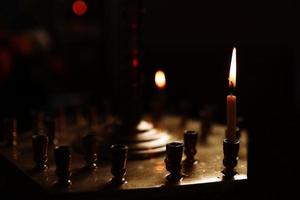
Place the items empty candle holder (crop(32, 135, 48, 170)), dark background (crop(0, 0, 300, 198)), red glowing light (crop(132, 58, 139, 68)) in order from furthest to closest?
dark background (crop(0, 0, 300, 198))
red glowing light (crop(132, 58, 139, 68))
empty candle holder (crop(32, 135, 48, 170))

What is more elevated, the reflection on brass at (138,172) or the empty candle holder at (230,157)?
the empty candle holder at (230,157)

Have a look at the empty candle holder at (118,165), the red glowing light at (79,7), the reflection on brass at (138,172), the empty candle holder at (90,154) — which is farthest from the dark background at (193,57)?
the empty candle holder at (118,165)

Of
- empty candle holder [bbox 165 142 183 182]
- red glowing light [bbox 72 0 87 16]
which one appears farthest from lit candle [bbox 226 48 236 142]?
red glowing light [bbox 72 0 87 16]

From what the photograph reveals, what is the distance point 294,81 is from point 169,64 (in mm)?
1051

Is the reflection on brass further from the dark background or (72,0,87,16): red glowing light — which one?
(72,0,87,16): red glowing light

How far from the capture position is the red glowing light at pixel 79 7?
428cm

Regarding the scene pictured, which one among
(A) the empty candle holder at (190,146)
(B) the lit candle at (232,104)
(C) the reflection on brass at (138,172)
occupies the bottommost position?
(C) the reflection on brass at (138,172)

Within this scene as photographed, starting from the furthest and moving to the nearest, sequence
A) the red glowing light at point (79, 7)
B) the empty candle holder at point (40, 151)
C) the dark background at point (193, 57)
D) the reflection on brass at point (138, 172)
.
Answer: the red glowing light at point (79, 7) → the dark background at point (193, 57) → the empty candle holder at point (40, 151) → the reflection on brass at point (138, 172)

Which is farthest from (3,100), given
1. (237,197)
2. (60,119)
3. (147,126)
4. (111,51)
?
(111,51)

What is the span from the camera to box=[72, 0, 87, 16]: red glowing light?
4.28m

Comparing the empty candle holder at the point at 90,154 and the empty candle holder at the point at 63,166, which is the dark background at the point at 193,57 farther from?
the empty candle holder at the point at 63,166

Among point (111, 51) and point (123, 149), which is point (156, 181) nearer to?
point (123, 149)

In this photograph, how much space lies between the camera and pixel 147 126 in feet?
4.55

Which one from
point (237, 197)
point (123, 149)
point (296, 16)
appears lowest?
point (237, 197)
